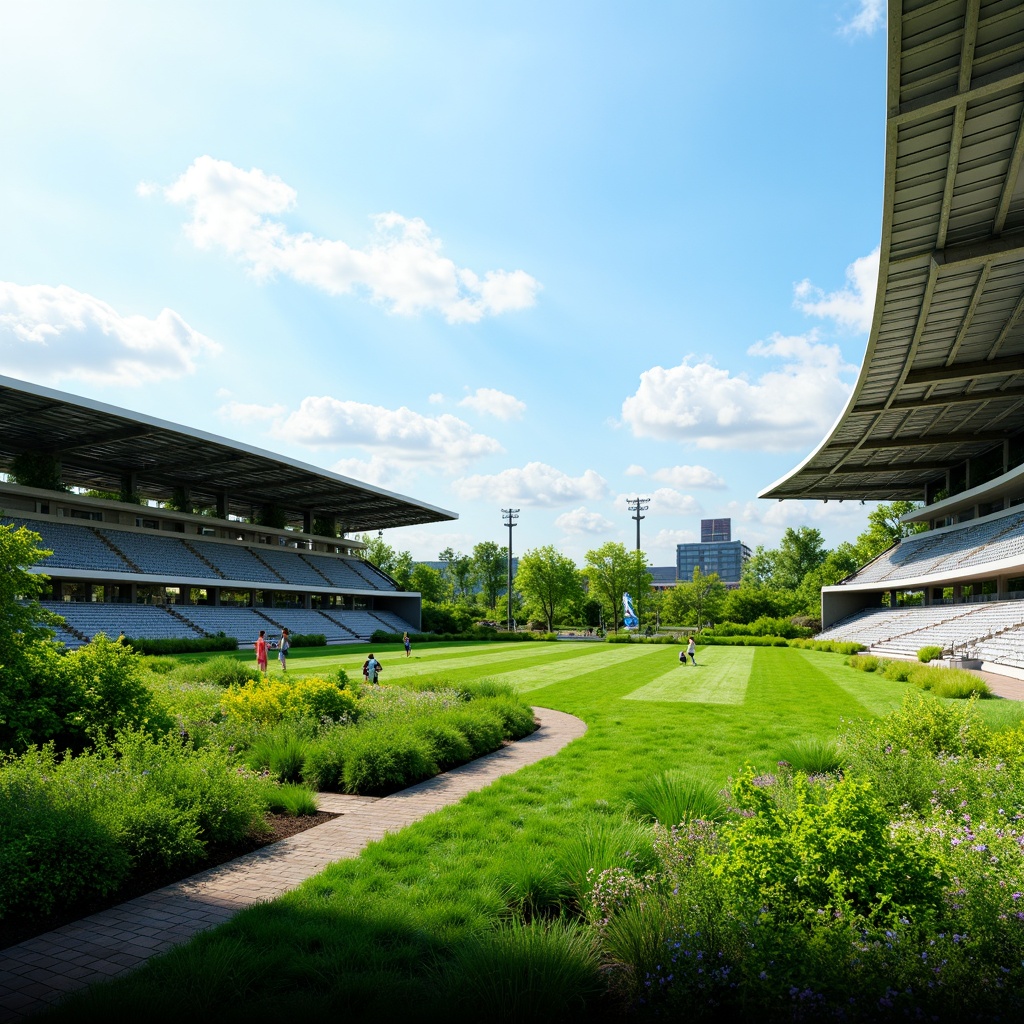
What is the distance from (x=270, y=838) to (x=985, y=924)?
23.4 ft

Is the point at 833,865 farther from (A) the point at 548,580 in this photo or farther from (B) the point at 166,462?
(A) the point at 548,580

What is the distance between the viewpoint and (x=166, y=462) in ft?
160

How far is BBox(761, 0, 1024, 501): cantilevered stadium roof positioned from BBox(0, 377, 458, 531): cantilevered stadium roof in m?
36.8

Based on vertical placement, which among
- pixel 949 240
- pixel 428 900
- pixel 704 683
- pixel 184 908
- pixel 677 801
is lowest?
pixel 704 683

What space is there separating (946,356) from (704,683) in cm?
2115

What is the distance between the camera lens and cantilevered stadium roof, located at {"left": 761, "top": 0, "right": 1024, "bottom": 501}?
1675 centimetres

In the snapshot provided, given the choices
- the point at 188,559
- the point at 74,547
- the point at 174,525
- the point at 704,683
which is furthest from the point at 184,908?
the point at 174,525

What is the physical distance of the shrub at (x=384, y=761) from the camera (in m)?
10.4

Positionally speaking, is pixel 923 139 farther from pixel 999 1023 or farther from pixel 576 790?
pixel 999 1023

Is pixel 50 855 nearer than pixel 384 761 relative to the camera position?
Yes

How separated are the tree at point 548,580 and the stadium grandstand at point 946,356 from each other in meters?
34.4

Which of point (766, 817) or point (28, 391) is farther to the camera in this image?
point (28, 391)

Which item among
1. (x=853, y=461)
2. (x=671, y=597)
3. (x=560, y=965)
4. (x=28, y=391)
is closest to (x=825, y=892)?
(x=560, y=965)

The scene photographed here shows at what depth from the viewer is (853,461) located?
173 feet
